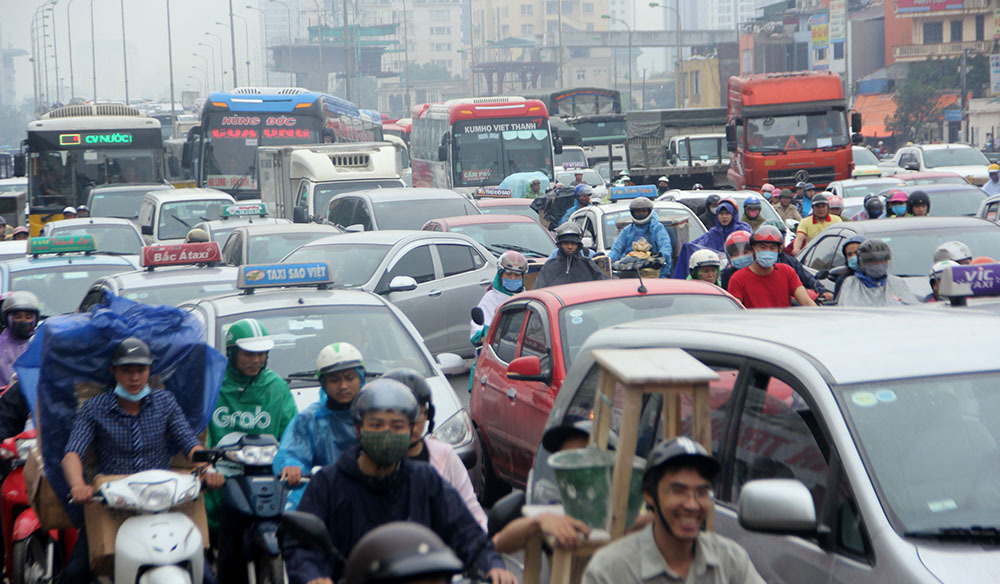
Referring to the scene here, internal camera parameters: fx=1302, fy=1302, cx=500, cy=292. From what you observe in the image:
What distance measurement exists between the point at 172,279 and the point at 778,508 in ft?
24.2

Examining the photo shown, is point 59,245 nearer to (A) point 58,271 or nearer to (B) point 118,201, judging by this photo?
(A) point 58,271

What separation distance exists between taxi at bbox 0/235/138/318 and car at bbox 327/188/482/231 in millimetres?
5315

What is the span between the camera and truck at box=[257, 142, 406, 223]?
23.2 meters

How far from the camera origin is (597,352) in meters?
3.95

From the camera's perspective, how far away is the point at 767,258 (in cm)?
931

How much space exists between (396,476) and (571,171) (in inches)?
1156

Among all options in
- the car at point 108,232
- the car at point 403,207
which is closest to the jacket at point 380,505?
the car at point 403,207

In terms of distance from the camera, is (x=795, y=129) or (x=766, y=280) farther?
(x=795, y=129)

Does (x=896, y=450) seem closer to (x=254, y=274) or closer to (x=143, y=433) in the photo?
(x=143, y=433)

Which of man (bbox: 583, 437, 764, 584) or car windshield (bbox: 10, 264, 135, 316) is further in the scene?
car windshield (bbox: 10, 264, 135, 316)

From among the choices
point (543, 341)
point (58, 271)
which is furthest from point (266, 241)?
point (543, 341)

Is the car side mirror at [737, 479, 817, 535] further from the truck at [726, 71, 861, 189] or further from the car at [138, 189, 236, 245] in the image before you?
the truck at [726, 71, 861, 189]

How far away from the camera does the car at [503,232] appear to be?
16188mm

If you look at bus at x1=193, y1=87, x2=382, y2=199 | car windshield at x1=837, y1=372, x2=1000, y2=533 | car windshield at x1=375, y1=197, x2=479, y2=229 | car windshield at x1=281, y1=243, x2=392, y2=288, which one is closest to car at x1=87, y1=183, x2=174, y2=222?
bus at x1=193, y1=87, x2=382, y2=199
